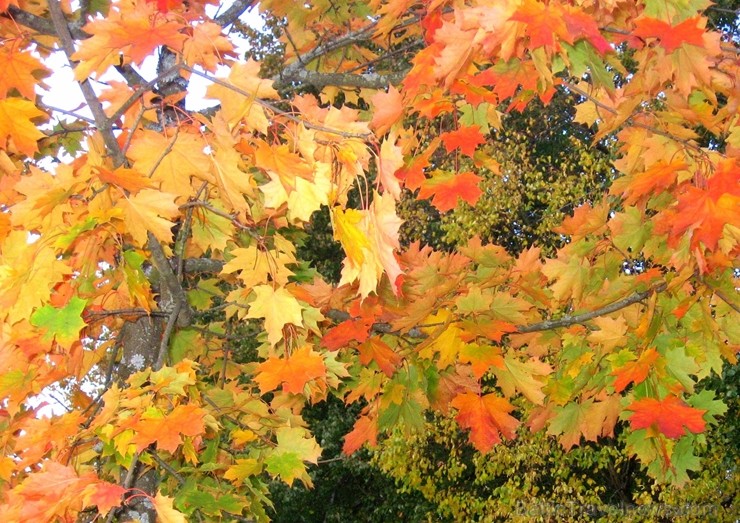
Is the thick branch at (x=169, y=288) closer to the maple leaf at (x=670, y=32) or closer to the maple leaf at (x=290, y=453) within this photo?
the maple leaf at (x=290, y=453)

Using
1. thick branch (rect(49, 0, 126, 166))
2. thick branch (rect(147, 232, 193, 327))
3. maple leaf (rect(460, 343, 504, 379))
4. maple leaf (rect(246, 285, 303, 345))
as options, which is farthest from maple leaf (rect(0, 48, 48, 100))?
maple leaf (rect(460, 343, 504, 379))

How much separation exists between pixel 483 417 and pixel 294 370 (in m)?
1.16

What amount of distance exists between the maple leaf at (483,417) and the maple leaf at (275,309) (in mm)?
1212

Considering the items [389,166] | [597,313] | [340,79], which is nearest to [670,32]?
[389,166]

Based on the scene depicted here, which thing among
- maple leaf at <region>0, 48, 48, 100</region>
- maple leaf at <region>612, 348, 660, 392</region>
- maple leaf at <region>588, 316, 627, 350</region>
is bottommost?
maple leaf at <region>612, 348, 660, 392</region>

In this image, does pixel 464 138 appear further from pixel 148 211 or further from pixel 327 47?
pixel 148 211

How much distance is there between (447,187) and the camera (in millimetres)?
3746

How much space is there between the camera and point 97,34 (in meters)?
2.58

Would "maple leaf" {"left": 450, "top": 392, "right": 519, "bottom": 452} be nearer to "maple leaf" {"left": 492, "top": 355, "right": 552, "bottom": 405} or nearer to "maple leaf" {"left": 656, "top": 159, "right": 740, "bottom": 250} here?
"maple leaf" {"left": 492, "top": 355, "right": 552, "bottom": 405}

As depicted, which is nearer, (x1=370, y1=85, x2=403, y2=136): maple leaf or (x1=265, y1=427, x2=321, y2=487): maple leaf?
(x1=370, y1=85, x2=403, y2=136): maple leaf

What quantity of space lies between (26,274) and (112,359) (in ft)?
3.87

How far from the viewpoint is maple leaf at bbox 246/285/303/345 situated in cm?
296

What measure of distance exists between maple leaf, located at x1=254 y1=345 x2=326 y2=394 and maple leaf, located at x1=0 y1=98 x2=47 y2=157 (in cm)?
119

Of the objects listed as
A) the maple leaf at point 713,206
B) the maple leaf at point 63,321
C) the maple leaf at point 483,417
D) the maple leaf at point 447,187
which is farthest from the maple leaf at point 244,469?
the maple leaf at point 713,206
